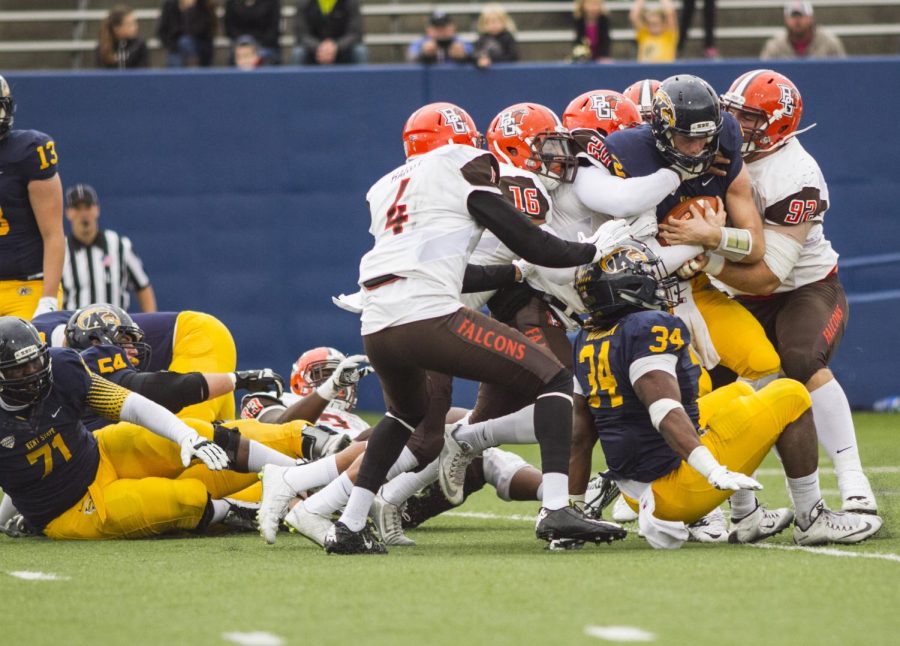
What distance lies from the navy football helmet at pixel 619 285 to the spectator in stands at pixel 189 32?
757cm

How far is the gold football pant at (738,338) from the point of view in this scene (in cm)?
561

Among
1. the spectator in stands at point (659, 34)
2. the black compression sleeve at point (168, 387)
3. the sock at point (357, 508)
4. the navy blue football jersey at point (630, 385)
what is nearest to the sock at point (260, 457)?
the black compression sleeve at point (168, 387)

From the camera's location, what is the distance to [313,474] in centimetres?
553

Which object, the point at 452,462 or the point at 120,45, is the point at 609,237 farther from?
the point at 120,45

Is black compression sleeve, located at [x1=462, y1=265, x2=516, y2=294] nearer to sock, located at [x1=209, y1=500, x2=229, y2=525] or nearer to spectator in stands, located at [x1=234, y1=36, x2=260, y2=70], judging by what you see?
sock, located at [x1=209, y1=500, x2=229, y2=525]

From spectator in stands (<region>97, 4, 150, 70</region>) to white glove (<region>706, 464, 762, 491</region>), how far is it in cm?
819

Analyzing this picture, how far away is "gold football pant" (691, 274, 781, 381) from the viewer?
561cm

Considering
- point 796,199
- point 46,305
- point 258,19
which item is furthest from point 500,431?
point 258,19

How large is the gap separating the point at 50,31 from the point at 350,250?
4.13m

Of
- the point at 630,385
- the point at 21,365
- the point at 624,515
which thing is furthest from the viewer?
the point at 624,515

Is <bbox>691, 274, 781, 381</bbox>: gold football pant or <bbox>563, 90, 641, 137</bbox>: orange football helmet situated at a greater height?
<bbox>563, 90, 641, 137</bbox>: orange football helmet

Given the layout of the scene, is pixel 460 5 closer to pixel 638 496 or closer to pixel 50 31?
Answer: pixel 50 31

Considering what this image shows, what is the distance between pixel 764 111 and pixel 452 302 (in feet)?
5.70

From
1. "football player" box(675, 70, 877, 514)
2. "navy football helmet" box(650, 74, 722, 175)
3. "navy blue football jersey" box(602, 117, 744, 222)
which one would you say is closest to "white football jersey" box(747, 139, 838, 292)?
"football player" box(675, 70, 877, 514)
